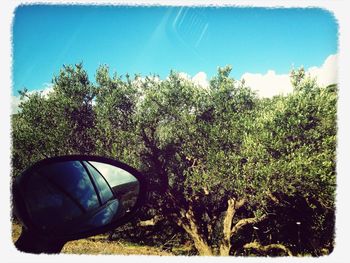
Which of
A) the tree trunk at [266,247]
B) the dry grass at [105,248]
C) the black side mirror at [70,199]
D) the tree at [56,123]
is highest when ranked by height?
the tree at [56,123]

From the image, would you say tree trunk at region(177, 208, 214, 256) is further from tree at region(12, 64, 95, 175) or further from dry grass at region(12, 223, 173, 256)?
tree at region(12, 64, 95, 175)

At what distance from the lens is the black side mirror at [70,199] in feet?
9.92

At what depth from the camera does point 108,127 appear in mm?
15000

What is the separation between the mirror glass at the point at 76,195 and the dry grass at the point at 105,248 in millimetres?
8639

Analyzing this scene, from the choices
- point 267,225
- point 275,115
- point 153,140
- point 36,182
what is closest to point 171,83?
point 153,140

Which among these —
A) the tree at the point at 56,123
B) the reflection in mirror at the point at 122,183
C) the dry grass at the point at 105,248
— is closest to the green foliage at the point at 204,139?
the tree at the point at 56,123

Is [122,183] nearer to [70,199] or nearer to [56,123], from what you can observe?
[70,199]

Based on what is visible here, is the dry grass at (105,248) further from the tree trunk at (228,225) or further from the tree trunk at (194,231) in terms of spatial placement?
the tree trunk at (228,225)

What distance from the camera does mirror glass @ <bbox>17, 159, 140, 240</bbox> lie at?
320 cm

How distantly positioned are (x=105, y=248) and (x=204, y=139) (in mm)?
6586

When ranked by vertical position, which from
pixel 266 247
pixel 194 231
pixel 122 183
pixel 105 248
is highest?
pixel 122 183

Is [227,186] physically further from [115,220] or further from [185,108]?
[115,220]

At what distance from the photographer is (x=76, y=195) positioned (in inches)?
154

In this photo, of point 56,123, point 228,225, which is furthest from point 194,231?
point 56,123
